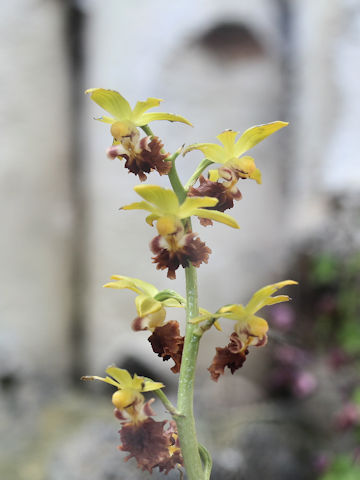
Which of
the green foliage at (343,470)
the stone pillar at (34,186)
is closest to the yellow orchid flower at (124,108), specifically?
the green foliage at (343,470)

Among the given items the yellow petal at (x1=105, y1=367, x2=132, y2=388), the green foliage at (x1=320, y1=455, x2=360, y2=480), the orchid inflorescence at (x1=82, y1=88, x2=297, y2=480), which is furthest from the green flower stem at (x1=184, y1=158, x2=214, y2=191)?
the green foliage at (x1=320, y1=455, x2=360, y2=480)

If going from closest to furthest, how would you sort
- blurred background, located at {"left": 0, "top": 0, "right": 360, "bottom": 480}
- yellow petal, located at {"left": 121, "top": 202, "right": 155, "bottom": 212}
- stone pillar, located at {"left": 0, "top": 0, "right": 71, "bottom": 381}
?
yellow petal, located at {"left": 121, "top": 202, "right": 155, "bottom": 212}
blurred background, located at {"left": 0, "top": 0, "right": 360, "bottom": 480}
stone pillar, located at {"left": 0, "top": 0, "right": 71, "bottom": 381}

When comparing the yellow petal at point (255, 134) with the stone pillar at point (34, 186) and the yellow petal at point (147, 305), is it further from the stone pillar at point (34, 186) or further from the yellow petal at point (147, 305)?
the stone pillar at point (34, 186)

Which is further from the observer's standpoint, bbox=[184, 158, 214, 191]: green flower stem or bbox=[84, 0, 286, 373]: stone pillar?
bbox=[84, 0, 286, 373]: stone pillar

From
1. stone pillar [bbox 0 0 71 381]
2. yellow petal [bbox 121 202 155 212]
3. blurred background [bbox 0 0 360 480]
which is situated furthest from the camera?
stone pillar [bbox 0 0 71 381]

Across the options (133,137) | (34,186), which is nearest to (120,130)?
(133,137)

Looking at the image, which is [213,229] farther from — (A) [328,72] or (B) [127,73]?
(A) [328,72]

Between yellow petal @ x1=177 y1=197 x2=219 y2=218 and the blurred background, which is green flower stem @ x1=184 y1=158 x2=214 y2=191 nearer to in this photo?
yellow petal @ x1=177 y1=197 x2=219 y2=218

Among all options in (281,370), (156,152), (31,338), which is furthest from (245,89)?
(156,152)
